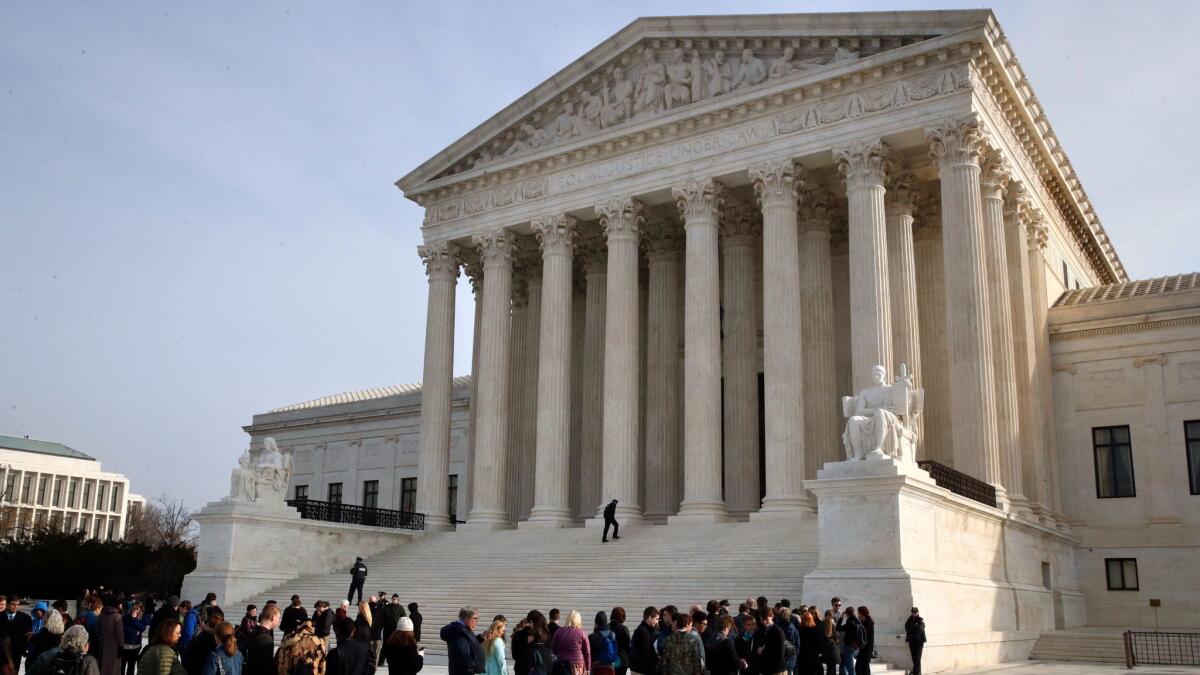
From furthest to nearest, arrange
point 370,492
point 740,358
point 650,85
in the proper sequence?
point 370,492 → point 740,358 → point 650,85

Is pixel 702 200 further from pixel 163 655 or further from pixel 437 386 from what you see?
pixel 163 655

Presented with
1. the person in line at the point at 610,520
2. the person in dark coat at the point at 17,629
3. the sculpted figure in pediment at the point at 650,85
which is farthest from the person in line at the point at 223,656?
the sculpted figure in pediment at the point at 650,85

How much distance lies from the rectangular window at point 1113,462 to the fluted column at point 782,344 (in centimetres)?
954

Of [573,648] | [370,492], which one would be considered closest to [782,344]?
[573,648]

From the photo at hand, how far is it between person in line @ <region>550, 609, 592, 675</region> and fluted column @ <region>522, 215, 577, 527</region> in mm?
25029

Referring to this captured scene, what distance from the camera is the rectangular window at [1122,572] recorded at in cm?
3297

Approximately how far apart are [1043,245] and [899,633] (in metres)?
20.3

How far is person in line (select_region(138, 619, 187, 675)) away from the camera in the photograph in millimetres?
8930

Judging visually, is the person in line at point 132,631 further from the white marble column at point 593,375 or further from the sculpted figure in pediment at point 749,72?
the sculpted figure in pediment at point 749,72

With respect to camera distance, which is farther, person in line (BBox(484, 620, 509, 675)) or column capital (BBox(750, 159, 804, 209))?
column capital (BBox(750, 159, 804, 209))

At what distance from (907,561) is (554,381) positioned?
18326 millimetres

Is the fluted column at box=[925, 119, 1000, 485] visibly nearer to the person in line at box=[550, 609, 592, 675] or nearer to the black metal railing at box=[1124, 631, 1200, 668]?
the black metal railing at box=[1124, 631, 1200, 668]

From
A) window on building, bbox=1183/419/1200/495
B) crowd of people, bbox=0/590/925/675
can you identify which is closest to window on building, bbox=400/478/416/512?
window on building, bbox=1183/419/1200/495

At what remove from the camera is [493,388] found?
39.7m
